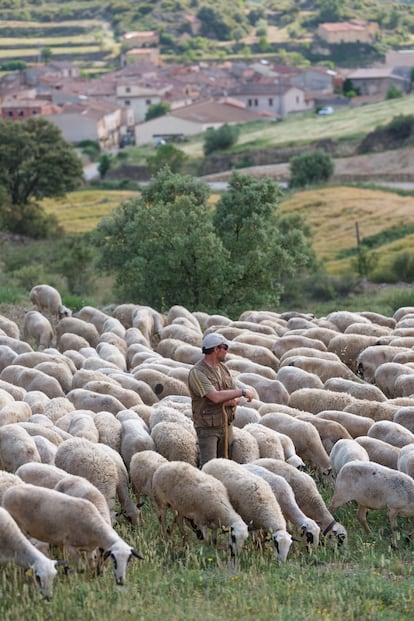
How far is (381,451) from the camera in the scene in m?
14.2

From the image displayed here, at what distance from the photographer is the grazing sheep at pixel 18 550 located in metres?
10.6

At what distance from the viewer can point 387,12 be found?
181500 mm

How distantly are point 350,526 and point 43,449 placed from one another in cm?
386

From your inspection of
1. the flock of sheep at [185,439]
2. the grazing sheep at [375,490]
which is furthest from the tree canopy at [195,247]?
the grazing sheep at [375,490]

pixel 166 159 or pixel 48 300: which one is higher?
pixel 48 300

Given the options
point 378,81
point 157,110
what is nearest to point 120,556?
point 157,110

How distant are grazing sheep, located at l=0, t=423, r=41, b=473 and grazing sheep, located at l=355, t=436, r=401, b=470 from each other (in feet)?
13.6

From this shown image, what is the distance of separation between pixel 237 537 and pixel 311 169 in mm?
58506

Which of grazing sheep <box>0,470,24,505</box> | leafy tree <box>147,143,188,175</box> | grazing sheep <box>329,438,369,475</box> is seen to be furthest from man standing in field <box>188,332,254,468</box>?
leafy tree <box>147,143,188,175</box>

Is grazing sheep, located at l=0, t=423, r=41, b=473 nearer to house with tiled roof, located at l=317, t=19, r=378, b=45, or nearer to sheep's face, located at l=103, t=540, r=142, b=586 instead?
sheep's face, located at l=103, t=540, r=142, b=586

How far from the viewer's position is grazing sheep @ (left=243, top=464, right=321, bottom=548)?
12.1 metres

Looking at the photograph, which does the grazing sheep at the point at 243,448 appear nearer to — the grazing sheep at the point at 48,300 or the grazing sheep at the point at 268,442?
the grazing sheep at the point at 268,442

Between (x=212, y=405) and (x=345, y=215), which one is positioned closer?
(x=212, y=405)

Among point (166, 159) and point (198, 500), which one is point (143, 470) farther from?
point (166, 159)
